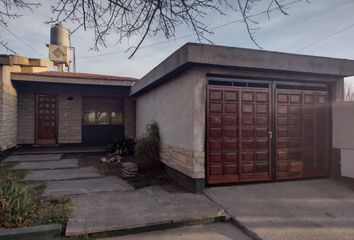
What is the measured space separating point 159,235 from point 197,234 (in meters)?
0.55

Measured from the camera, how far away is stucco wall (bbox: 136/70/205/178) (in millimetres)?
5441

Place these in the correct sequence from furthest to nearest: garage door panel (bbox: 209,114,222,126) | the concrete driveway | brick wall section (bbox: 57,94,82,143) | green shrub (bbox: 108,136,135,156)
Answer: brick wall section (bbox: 57,94,82,143) → green shrub (bbox: 108,136,135,156) → garage door panel (bbox: 209,114,222,126) → the concrete driveway

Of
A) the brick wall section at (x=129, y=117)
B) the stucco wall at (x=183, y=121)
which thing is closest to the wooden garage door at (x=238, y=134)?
the stucco wall at (x=183, y=121)

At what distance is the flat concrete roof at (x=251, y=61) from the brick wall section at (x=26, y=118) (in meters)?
8.11

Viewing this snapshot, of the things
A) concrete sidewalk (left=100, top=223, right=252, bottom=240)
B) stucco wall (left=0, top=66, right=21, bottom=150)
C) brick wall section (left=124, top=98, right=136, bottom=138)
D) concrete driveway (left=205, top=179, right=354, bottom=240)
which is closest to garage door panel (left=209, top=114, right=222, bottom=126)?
concrete driveway (left=205, top=179, right=354, bottom=240)

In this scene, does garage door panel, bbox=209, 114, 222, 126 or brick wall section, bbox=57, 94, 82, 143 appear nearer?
garage door panel, bbox=209, 114, 222, 126

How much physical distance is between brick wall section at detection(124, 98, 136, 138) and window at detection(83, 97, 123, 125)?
27 cm

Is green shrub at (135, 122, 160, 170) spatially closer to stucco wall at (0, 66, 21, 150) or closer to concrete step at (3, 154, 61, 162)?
concrete step at (3, 154, 61, 162)

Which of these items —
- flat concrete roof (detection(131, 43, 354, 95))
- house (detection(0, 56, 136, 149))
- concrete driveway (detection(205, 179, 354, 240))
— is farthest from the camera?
house (detection(0, 56, 136, 149))

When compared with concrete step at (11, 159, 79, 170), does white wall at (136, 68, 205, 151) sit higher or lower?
higher

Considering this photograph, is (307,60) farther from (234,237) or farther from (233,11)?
(234,237)

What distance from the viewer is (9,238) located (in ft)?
11.2

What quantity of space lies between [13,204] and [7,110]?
7.24m

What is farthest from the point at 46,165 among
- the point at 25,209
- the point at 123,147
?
the point at 25,209
